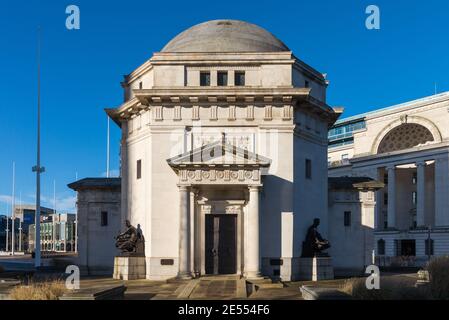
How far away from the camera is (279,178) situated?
3522 cm

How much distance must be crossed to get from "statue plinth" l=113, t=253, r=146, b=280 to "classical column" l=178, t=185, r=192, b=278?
3683mm

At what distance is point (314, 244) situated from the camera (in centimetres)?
3559

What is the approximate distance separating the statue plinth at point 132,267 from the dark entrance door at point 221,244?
14.4ft

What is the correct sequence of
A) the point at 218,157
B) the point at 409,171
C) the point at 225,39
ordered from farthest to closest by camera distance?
the point at 409,171, the point at 225,39, the point at 218,157

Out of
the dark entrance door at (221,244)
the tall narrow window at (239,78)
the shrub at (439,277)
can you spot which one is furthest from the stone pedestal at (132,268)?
the shrub at (439,277)

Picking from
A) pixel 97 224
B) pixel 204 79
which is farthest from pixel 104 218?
pixel 204 79

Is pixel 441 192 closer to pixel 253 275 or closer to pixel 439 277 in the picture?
pixel 253 275

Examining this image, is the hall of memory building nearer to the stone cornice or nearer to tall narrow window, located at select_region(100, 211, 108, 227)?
the stone cornice

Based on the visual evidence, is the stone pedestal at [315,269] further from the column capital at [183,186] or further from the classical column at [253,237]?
the column capital at [183,186]

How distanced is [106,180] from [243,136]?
14345 millimetres

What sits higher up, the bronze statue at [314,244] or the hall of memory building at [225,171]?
the hall of memory building at [225,171]

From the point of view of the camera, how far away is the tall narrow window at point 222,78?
35844 millimetres

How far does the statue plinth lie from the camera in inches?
1369

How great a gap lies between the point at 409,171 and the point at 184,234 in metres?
74.2
